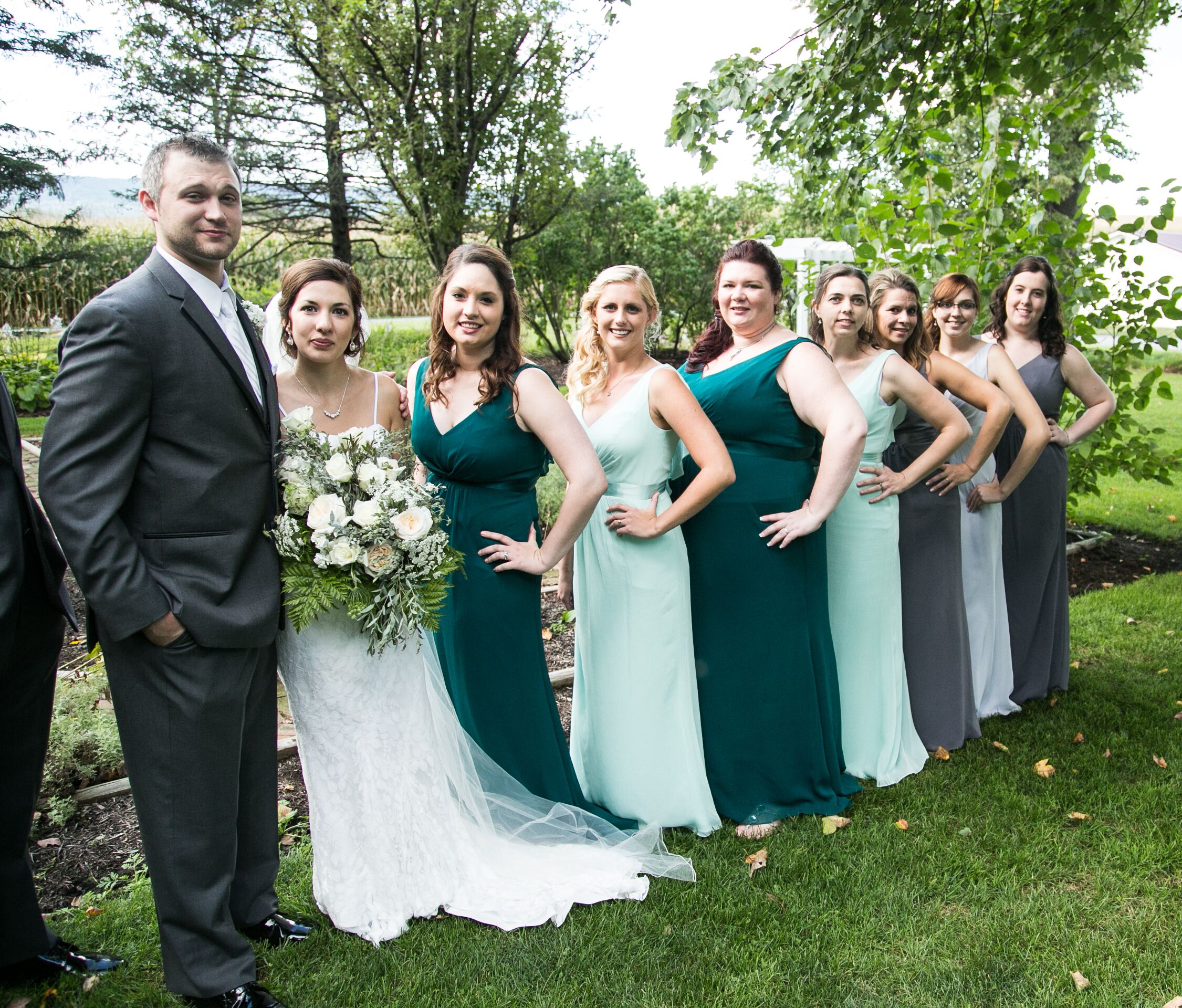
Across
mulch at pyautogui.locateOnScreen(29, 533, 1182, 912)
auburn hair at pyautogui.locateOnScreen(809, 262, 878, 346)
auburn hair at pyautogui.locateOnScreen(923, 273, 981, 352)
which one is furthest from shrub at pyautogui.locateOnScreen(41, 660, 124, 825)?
auburn hair at pyautogui.locateOnScreen(923, 273, 981, 352)

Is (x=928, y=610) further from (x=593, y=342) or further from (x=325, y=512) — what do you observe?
(x=325, y=512)

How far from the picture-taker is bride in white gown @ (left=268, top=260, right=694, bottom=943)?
3.19m

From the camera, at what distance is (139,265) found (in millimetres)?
13820

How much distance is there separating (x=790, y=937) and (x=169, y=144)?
3.26 m

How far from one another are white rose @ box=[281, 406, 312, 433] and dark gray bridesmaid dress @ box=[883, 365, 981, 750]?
3131 millimetres

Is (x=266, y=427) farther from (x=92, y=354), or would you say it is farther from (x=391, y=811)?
(x=391, y=811)

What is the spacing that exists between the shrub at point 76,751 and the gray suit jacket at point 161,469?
1.96m

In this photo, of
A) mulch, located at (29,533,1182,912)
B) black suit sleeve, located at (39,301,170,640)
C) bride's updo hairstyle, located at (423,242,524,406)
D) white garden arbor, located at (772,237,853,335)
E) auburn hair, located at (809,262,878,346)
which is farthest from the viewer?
white garden arbor, located at (772,237,853,335)

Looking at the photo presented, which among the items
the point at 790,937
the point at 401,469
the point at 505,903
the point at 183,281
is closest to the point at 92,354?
the point at 183,281

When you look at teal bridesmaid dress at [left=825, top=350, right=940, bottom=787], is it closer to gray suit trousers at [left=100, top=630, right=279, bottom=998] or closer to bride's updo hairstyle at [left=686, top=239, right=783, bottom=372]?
bride's updo hairstyle at [left=686, top=239, right=783, bottom=372]

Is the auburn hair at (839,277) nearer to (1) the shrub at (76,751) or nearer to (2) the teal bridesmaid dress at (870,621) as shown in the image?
(2) the teal bridesmaid dress at (870,621)

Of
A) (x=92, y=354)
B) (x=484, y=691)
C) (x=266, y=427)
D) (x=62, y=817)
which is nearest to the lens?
(x=92, y=354)

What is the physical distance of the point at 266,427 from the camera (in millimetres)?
2879

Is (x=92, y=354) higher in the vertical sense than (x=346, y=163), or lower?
lower
